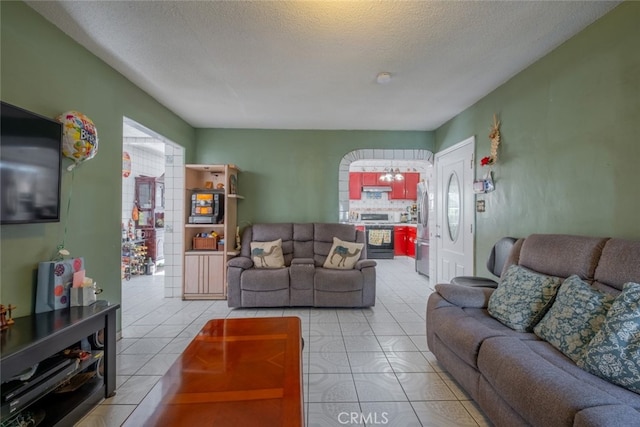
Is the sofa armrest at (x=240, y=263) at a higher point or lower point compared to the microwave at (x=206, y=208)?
lower

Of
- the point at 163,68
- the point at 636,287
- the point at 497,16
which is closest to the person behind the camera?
the point at 636,287

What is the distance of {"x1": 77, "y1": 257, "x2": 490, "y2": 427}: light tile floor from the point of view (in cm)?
173

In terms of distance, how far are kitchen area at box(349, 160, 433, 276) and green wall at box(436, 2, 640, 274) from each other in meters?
4.31

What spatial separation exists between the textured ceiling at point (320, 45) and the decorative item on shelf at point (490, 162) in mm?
427

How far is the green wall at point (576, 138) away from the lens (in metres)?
1.75

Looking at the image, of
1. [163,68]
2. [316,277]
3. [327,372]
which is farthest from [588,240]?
[163,68]

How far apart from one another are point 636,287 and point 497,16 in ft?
5.59

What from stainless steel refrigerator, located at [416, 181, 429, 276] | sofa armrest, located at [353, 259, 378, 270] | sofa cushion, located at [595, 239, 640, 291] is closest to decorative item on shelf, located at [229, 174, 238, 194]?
sofa armrest, located at [353, 259, 378, 270]

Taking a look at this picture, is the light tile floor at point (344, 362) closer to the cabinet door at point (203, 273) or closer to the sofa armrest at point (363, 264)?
the cabinet door at point (203, 273)

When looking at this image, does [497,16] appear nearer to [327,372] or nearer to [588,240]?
[588,240]

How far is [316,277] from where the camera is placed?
3.59m

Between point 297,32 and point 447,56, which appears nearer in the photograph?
point 297,32

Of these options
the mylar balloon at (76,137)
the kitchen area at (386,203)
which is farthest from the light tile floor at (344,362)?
the kitchen area at (386,203)

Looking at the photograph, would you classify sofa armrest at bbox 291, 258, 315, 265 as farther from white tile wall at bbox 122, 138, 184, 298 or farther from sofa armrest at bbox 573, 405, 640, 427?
sofa armrest at bbox 573, 405, 640, 427
